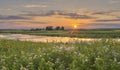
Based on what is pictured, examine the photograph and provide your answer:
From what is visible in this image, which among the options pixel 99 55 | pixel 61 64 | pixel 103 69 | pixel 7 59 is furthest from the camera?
pixel 7 59

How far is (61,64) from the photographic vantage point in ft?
40.4

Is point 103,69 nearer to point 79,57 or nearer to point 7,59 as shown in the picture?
point 79,57

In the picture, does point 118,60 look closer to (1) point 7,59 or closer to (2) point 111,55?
(2) point 111,55

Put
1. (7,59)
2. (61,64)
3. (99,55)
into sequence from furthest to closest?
(7,59) → (99,55) → (61,64)

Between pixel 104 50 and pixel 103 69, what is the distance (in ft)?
7.58

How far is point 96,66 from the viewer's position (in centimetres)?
1179

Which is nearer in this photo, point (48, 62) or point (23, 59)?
point (48, 62)

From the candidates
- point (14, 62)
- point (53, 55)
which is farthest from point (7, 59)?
point (53, 55)

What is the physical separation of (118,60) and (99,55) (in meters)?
0.86

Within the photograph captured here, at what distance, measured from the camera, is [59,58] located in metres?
13.4

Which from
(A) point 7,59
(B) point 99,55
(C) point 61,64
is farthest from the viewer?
(A) point 7,59

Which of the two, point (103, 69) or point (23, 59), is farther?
point (23, 59)

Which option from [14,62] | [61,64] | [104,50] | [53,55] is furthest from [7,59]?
[104,50]

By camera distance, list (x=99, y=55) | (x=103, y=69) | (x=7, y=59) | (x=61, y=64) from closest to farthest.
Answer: (x=103, y=69), (x=61, y=64), (x=99, y=55), (x=7, y=59)
